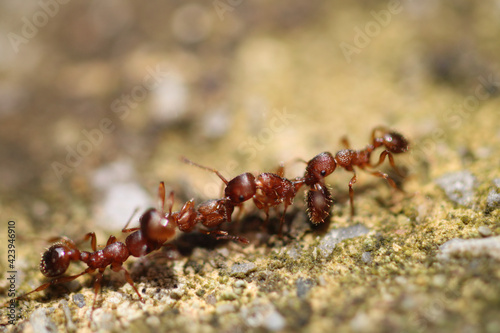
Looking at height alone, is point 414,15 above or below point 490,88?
A: above

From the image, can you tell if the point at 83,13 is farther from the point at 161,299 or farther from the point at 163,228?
the point at 161,299

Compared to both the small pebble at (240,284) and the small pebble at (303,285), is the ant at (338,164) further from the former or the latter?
the small pebble at (240,284)

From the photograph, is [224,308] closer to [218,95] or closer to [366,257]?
[366,257]

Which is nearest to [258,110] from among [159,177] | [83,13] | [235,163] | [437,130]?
[235,163]

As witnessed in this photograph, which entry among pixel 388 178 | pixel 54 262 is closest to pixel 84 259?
pixel 54 262

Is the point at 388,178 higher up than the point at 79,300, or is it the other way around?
the point at 388,178
